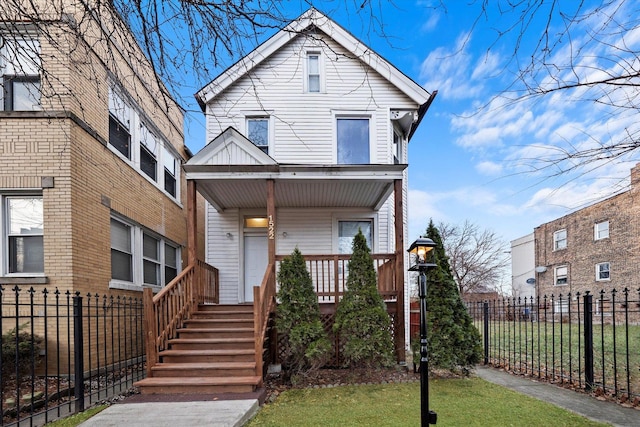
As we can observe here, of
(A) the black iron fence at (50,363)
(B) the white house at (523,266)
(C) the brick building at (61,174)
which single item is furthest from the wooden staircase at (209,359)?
(B) the white house at (523,266)

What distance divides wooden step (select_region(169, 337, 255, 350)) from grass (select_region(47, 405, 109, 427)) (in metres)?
1.46

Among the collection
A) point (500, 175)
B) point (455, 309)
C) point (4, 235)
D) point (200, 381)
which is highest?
point (500, 175)

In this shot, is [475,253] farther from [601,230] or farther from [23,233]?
[23,233]

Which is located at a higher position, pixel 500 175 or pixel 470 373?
pixel 500 175

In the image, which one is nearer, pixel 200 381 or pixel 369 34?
pixel 369 34

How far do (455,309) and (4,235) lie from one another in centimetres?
833

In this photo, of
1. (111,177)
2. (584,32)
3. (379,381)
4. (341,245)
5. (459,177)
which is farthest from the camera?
(341,245)

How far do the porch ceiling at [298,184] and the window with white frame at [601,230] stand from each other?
1621 centimetres

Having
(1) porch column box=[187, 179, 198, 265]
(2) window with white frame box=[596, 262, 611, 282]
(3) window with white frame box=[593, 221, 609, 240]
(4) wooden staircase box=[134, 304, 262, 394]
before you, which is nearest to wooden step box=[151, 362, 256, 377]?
(4) wooden staircase box=[134, 304, 262, 394]

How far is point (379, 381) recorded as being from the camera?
624 cm

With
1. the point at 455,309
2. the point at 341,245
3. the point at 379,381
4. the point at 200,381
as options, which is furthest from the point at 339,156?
the point at 200,381

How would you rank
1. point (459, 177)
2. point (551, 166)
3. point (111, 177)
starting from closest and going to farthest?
point (551, 166) < point (111, 177) < point (459, 177)

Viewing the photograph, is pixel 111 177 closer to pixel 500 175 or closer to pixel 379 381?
pixel 379 381

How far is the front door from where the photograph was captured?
985 cm
